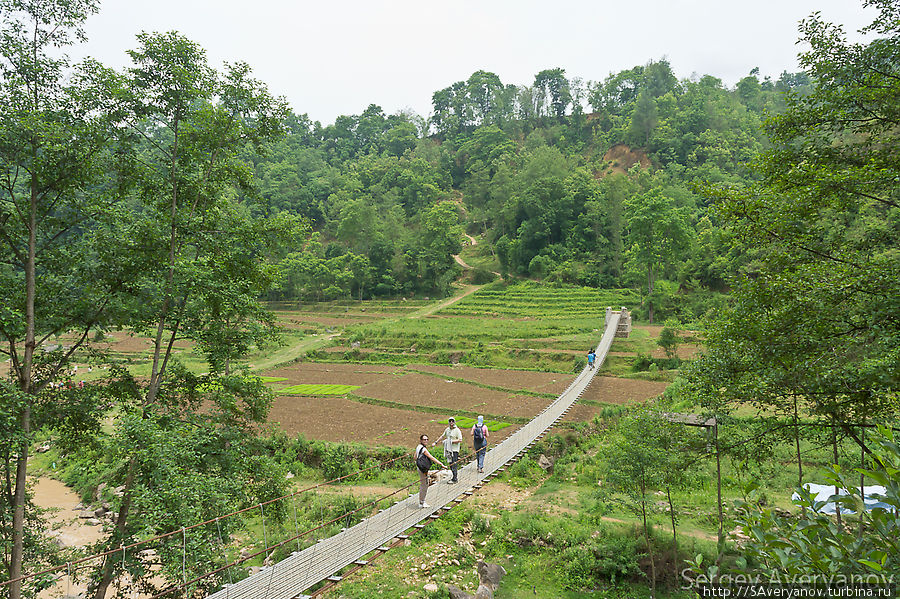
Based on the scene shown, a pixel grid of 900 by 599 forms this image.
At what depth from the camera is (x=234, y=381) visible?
27.6 feet

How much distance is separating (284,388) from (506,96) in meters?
63.7

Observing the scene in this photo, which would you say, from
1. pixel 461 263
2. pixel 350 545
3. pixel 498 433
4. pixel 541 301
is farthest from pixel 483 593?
pixel 461 263

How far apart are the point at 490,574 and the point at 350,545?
278 centimetres

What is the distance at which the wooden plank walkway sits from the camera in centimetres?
662

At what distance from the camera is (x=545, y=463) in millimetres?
14164

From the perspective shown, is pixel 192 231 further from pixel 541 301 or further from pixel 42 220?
pixel 541 301

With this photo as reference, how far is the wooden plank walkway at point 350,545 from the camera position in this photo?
662 centimetres

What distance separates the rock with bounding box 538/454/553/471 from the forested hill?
19.7 metres

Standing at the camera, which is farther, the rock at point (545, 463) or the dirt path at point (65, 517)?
the rock at point (545, 463)

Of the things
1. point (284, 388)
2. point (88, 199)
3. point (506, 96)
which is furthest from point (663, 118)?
point (88, 199)

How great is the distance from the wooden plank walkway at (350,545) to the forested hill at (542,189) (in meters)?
23.0

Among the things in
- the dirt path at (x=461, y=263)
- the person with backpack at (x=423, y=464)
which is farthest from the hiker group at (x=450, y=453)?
the dirt path at (x=461, y=263)

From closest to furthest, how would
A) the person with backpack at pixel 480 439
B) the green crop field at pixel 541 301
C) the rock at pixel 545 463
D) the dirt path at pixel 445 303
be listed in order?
the person with backpack at pixel 480 439 < the rock at pixel 545 463 < the green crop field at pixel 541 301 < the dirt path at pixel 445 303

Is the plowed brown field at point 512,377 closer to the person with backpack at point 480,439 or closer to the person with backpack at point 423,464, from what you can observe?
the person with backpack at point 480,439
